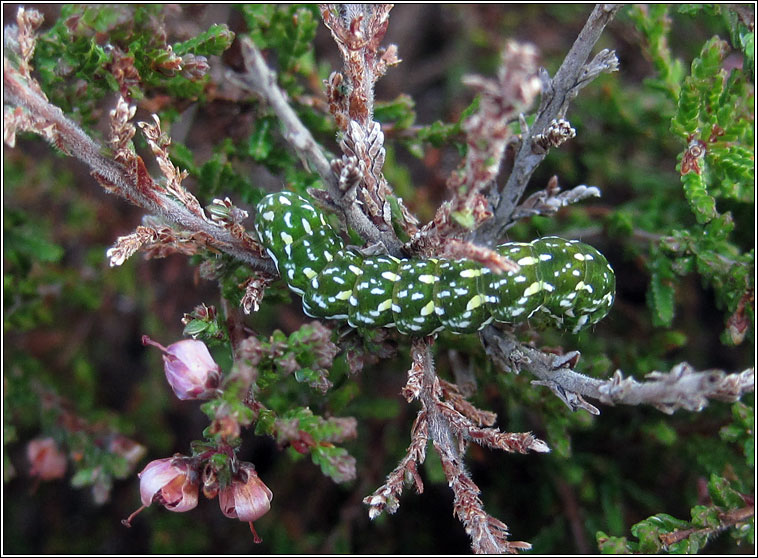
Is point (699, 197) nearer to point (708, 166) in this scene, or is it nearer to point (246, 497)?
point (708, 166)

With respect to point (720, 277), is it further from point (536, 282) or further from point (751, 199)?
point (536, 282)

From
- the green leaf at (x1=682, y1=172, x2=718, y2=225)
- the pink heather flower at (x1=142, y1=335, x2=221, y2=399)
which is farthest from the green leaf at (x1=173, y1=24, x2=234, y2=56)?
the green leaf at (x1=682, y1=172, x2=718, y2=225)

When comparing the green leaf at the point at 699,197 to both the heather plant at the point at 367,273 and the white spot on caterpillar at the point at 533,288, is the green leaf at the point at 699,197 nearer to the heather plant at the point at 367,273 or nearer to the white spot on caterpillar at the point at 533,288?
the heather plant at the point at 367,273

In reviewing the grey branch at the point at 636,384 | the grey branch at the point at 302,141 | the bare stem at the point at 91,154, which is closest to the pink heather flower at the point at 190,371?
the bare stem at the point at 91,154

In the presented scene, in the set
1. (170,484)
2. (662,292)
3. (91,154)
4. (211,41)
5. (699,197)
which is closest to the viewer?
(170,484)

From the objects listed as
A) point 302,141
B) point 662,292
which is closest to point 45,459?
point 302,141

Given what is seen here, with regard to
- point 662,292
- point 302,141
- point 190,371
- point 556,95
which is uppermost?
point 556,95

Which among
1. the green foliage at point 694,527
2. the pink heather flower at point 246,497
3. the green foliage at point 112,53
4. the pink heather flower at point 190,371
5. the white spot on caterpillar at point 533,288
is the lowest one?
the pink heather flower at point 246,497
